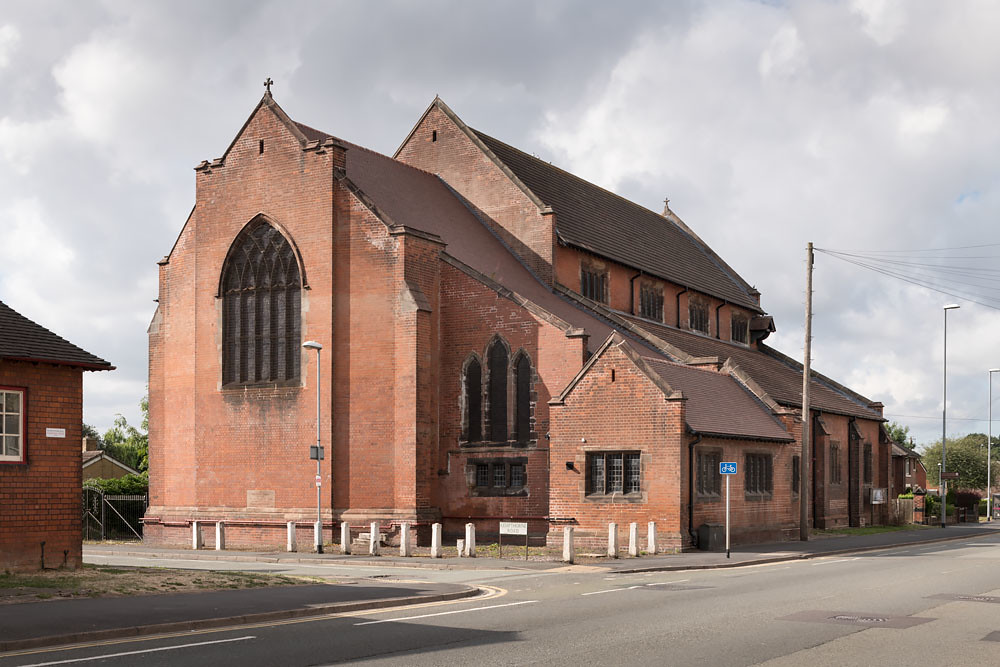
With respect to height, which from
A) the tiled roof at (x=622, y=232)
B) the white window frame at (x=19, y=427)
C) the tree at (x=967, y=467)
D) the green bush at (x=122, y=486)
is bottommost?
the tree at (x=967, y=467)

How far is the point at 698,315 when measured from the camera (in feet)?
182

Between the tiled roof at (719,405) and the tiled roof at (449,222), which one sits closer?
the tiled roof at (719,405)

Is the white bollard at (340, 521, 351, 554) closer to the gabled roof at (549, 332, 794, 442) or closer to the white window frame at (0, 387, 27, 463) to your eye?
the gabled roof at (549, 332, 794, 442)

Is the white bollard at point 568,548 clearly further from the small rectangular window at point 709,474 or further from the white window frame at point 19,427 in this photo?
the white window frame at point 19,427

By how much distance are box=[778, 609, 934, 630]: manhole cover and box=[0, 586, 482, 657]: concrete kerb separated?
592cm

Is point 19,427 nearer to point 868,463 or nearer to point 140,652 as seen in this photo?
point 140,652

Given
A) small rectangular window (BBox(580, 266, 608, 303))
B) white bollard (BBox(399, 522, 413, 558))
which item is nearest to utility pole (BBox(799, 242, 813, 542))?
small rectangular window (BBox(580, 266, 608, 303))

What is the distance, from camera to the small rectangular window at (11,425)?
72.1 ft

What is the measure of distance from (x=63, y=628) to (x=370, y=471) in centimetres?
2261

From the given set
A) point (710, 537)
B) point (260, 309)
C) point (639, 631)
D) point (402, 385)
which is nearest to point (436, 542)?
point (402, 385)

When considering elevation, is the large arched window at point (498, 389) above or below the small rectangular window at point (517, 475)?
above

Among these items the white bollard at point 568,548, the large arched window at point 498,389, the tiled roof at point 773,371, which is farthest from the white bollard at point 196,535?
the tiled roof at point 773,371

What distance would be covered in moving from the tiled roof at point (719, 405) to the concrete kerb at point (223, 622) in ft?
52.7

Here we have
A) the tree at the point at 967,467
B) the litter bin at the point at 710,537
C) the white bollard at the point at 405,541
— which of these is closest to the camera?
A: the white bollard at the point at 405,541
